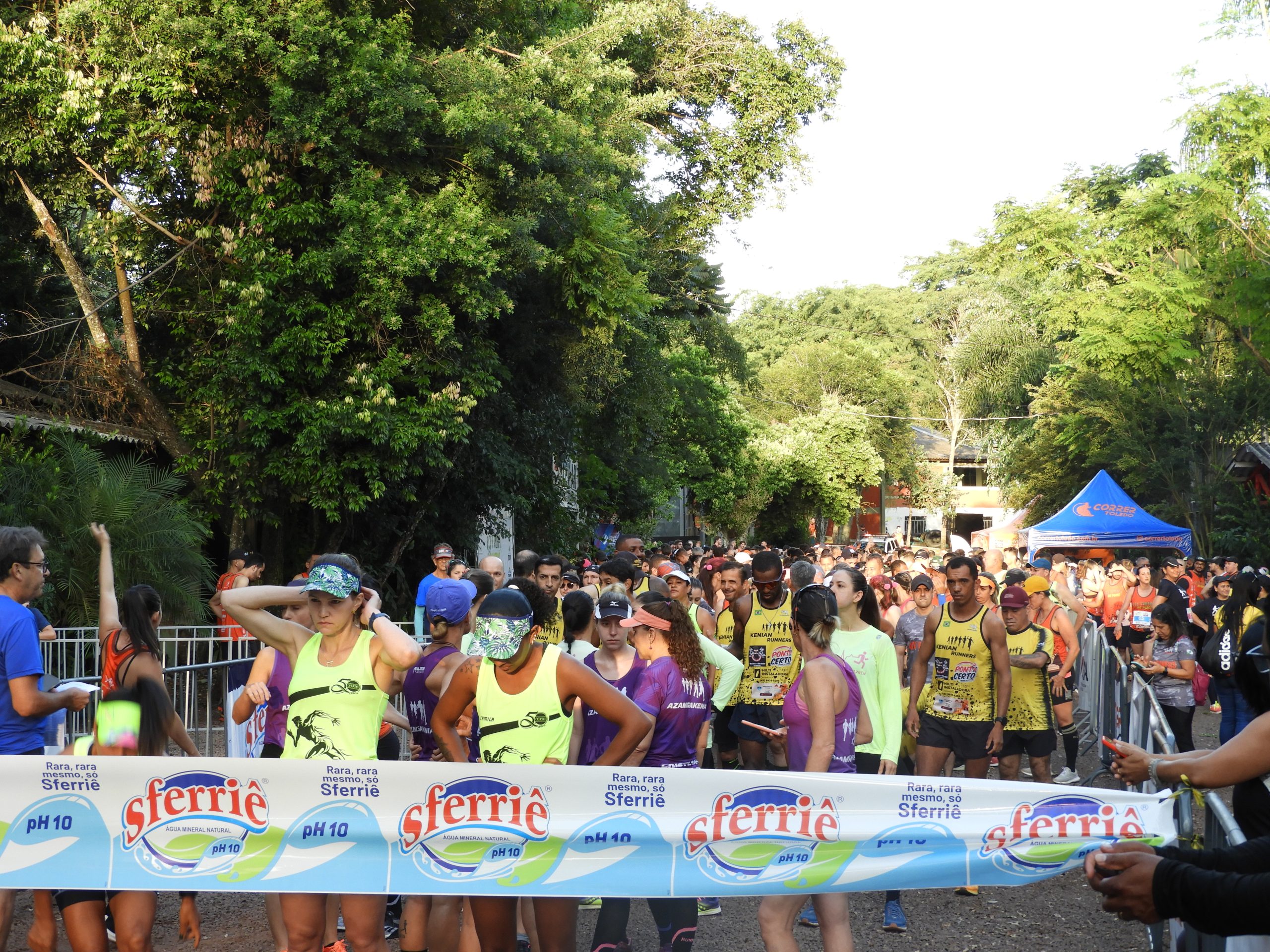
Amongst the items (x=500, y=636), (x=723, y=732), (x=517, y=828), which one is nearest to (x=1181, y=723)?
(x=723, y=732)

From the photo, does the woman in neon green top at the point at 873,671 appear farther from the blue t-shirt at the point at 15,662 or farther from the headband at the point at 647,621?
the blue t-shirt at the point at 15,662

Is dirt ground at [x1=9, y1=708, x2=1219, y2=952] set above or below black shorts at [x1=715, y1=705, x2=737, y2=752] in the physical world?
below

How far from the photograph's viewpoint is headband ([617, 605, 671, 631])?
19.3ft

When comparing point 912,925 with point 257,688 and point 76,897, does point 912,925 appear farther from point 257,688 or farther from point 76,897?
point 76,897

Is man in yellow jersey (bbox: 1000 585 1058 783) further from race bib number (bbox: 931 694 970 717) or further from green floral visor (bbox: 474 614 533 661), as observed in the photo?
green floral visor (bbox: 474 614 533 661)

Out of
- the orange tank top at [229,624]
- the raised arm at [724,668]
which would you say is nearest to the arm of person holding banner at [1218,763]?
the raised arm at [724,668]

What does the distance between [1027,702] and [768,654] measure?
1.87 meters

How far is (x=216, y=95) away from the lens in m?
14.3

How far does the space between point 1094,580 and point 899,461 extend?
44646 mm

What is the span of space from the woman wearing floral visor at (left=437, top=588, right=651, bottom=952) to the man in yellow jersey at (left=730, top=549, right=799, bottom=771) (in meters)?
3.46

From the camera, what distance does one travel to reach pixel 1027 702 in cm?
841

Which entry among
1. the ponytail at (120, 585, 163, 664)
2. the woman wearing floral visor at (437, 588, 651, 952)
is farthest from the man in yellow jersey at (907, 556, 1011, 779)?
the ponytail at (120, 585, 163, 664)

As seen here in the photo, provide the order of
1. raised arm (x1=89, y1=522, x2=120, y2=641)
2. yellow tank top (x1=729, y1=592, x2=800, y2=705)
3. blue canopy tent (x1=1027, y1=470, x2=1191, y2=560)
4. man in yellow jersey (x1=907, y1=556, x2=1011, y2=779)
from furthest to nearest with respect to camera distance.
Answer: blue canopy tent (x1=1027, y1=470, x2=1191, y2=560)
yellow tank top (x1=729, y1=592, x2=800, y2=705)
man in yellow jersey (x1=907, y1=556, x2=1011, y2=779)
raised arm (x1=89, y1=522, x2=120, y2=641)

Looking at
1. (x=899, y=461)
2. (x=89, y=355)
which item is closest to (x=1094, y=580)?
(x=89, y=355)
